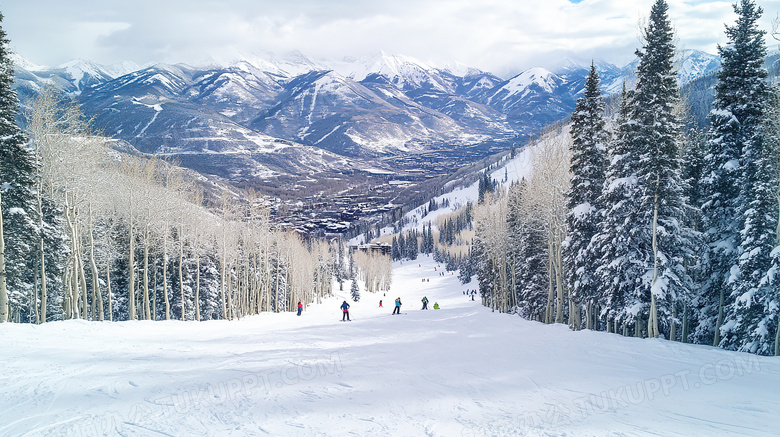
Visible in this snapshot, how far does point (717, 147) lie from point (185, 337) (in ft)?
95.9

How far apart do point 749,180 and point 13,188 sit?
130 feet

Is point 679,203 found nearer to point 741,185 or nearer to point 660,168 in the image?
point 660,168

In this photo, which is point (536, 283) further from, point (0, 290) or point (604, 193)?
point (0, 290)

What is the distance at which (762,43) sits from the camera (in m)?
19.7

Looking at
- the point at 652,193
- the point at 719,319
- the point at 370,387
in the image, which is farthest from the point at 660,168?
the point at 370,387

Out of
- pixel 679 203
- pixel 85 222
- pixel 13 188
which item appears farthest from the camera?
pixel 85 222

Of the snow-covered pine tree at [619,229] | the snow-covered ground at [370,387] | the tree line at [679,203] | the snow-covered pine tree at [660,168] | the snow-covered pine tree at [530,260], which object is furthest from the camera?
the snow-covered pine tree at [530,260]

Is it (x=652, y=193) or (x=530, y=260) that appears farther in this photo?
(x=530, y=260)

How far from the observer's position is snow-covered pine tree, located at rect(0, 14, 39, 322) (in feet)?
62.0

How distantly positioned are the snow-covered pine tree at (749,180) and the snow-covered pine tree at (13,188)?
34913 millimetres

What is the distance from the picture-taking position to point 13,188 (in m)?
21.2

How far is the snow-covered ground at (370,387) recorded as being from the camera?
752 centimetres

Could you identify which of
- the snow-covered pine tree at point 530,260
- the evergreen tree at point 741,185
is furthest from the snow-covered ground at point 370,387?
the snow-covered pine tree at point 530,260

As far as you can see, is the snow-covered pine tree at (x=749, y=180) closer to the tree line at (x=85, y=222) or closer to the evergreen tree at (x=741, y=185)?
the evergreen tree at (x=741, y=185)
